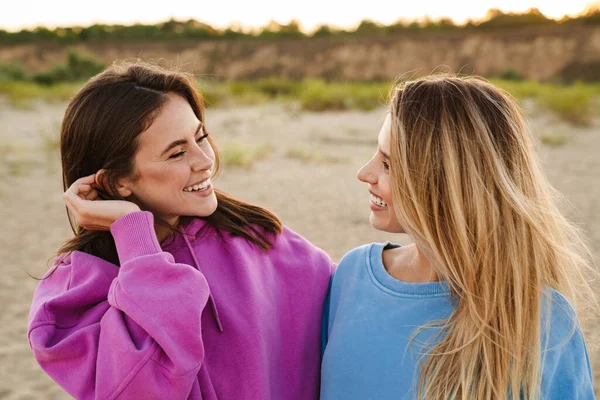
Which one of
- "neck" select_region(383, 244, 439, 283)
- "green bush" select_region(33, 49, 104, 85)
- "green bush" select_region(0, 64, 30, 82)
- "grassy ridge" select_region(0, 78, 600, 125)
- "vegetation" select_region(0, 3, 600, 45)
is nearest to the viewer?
"neck" select_region(383, 244, 439, 283)

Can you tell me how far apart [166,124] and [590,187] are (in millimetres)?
7799

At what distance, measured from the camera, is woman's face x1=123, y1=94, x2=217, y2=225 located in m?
1.69

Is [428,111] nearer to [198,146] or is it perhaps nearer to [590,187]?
[198,146]

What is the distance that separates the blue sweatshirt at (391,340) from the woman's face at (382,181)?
12 cm

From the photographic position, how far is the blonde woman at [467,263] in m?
1.41

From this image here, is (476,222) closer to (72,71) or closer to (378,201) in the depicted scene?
(378,201)

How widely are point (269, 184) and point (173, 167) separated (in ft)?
23.2

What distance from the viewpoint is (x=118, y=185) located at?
176 centimetres

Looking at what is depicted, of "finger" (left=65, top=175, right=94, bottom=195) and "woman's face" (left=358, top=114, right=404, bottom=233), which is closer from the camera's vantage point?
"woman's face" (left=358, top=114, right=404, bottom=233)

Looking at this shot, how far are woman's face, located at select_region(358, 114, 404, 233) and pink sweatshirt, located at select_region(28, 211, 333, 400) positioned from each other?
297 mm

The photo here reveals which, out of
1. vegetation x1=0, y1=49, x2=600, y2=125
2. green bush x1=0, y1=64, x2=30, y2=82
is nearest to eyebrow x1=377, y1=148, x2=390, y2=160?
vegetation x1=0, y1=49, x2=600, y2=125

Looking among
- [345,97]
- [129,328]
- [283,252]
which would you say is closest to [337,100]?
[345,97]

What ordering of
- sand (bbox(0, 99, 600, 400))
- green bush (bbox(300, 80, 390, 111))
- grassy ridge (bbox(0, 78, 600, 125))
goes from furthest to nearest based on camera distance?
green bush (bbox(300, 80, 390, 111)), grassy ridge (bbox(0, 78, 600, 125)), sand (bbox(0, 99, 600, 400))

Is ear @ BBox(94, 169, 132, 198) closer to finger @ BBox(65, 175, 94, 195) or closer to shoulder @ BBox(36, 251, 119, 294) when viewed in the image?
finger @ BBox(65, 175, 94, 195)
